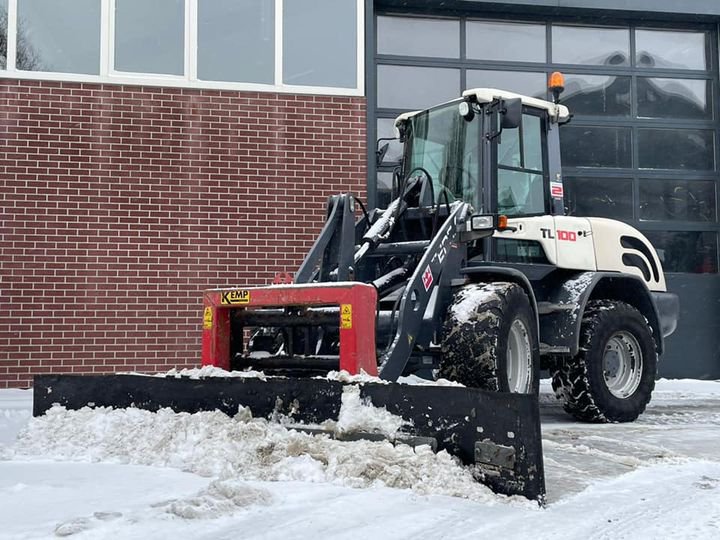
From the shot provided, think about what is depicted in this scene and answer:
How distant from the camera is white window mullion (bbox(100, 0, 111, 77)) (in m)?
10.4

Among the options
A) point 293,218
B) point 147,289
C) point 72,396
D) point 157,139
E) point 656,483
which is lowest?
point 656,483

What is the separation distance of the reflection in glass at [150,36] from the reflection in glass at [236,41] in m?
0.27

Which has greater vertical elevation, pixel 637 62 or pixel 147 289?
pixel 637 62

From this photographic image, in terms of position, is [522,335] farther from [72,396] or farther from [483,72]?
[483,72]

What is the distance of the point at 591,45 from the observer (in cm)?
1288

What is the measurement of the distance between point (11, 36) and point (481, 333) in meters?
7.21

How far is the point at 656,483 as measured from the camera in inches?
193

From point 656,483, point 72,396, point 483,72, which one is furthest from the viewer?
point 483,72

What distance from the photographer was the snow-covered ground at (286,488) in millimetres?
3676

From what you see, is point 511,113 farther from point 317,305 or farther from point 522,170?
point 317,305

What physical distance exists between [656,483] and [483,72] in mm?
8530

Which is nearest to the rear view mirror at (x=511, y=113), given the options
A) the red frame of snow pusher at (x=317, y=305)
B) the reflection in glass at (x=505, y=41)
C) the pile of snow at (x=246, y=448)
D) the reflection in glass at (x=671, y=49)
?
the red frame of snow pusher at (x=317, y=305)

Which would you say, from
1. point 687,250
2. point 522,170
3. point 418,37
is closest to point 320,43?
point 418,37

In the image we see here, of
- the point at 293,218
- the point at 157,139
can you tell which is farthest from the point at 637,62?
the point at 157,139
